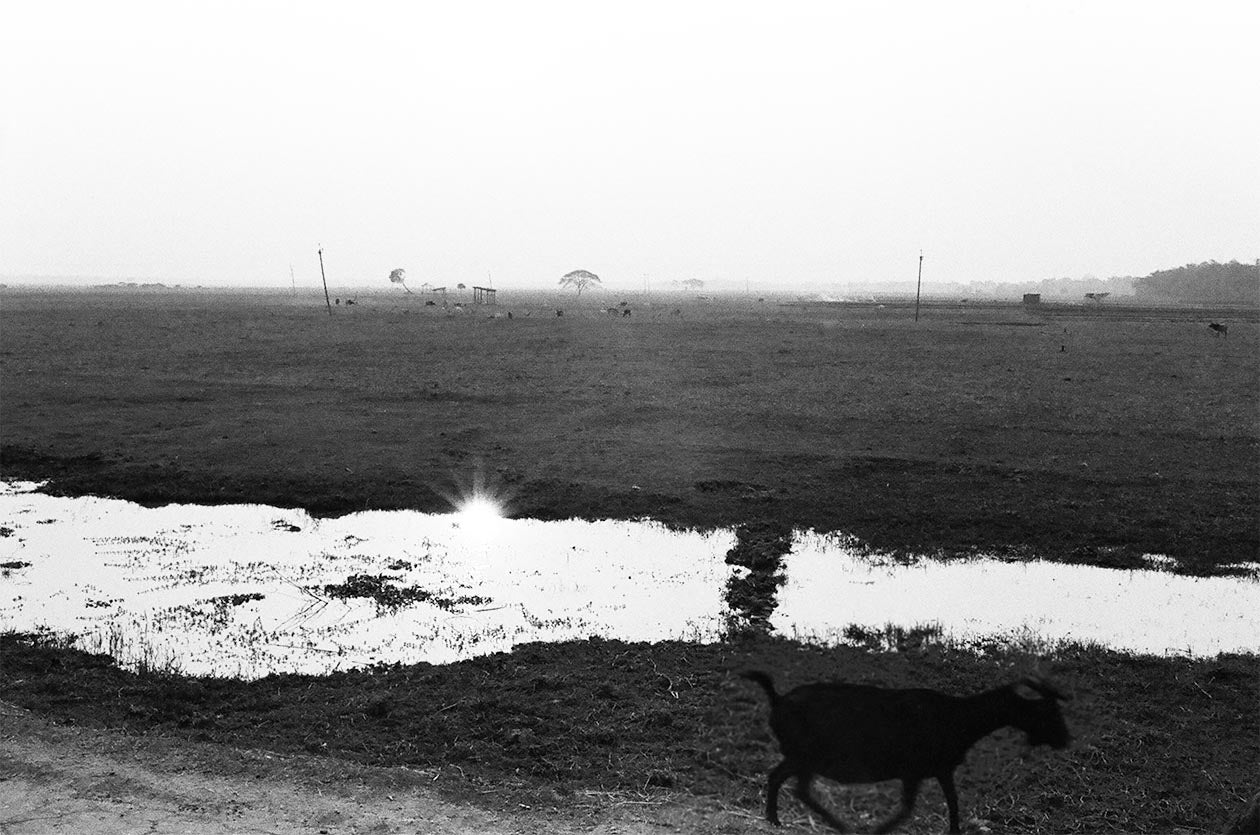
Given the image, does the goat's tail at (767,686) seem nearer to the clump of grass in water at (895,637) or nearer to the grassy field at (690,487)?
the grassy field at (690,487)

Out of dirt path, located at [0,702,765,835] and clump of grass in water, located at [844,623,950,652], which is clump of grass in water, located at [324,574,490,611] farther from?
clump of grass in water, located at [844,623,950,652]

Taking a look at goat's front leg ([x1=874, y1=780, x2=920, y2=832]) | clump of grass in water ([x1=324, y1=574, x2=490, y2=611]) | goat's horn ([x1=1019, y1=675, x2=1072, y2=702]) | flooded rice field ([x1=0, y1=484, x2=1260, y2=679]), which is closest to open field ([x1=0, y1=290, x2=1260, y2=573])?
flooded rice field ([x1=0, y1=484, x2=1260, y2=679])

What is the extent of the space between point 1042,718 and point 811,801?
2043 millimetres

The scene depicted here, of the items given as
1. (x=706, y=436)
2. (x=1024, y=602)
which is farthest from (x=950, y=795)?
(x=706, y=436)

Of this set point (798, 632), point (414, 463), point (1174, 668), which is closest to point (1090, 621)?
point (1174, 668)

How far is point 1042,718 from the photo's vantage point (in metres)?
6.35

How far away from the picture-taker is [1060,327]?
52469 mm

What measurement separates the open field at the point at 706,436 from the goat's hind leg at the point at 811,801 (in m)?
7.14

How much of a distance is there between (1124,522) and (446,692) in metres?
10.6

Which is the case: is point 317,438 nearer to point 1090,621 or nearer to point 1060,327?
point 1090,621

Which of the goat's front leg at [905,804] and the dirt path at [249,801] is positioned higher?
the goat's front leg at [905,804]

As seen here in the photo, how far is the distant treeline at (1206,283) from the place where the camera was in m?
122

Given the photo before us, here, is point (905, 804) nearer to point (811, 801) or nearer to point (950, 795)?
point (950, 795)

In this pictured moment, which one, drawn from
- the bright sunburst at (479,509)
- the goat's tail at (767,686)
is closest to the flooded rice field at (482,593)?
the bright sunburst at (479,509)
